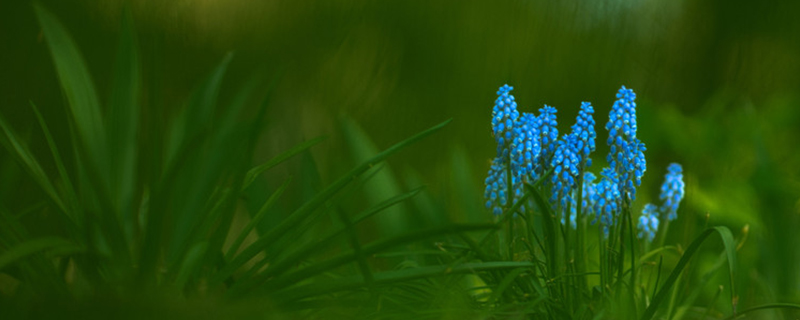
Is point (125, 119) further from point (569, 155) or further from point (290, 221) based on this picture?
point (569, 155)

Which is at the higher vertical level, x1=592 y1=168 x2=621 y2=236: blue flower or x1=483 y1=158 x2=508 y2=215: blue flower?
x1=483 y1=158 x2=508 y2=215: blue flower

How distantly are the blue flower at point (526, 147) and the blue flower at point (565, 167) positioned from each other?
21 mm

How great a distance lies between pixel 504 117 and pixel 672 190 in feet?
0.81

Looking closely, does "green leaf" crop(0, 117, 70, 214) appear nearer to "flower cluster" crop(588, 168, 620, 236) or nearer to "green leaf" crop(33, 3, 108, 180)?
"green leaf" crop(33, 3, 108, 180)

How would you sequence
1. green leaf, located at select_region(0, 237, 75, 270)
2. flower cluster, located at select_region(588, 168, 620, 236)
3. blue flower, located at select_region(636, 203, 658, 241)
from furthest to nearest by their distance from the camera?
blue flower, located at select_region(636, 203, 658, 241) → flower cluster, located at select_region(588, 168, 620, 236) → green leaf, located at select_region(0, 237, 75, 270)

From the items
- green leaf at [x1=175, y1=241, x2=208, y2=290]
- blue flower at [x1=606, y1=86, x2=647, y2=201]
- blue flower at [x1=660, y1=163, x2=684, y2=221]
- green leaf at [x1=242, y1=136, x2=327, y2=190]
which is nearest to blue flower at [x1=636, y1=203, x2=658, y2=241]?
Answer: blue flower at [x1=660, y1=163, x2=684, y2=221]

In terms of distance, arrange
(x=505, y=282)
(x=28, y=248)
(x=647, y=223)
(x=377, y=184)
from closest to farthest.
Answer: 1. (x=28, y=248)
2. (x=505, y=282)
3. (x=647, y=223)
4. (x=377, y=184)

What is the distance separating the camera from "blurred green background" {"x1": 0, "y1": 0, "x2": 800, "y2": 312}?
36.7 inches

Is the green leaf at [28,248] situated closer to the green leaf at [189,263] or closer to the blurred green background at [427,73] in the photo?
the green leaf at [189,263]

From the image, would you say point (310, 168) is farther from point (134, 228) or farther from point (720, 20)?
point (720, 20)

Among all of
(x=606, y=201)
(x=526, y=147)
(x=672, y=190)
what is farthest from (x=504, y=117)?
(x=672, y=190)

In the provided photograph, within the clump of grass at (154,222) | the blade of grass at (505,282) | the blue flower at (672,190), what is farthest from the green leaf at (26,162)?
the blue flower at (672,190)

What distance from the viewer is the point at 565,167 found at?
76 cm

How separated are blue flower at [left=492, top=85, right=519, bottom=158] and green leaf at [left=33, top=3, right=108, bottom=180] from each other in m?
0.36
